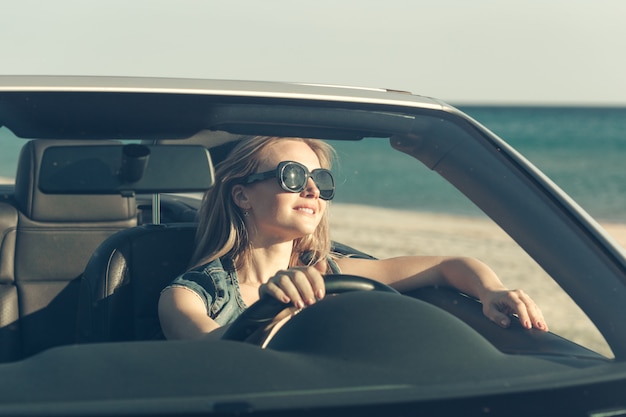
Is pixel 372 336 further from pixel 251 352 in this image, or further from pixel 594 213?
pixel 594 213

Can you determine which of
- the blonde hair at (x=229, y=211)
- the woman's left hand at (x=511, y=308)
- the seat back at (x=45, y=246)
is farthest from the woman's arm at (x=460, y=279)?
the seat back at (x=45, y=246)

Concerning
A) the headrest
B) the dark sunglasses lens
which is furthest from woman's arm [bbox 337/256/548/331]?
the headrest

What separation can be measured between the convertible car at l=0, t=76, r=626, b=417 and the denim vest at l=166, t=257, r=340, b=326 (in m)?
0.25

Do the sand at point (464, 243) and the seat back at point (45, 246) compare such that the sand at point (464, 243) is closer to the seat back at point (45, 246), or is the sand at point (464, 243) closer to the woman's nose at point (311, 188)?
the seat back at point (45, 246)

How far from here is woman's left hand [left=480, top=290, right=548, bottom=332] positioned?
250 centimetres

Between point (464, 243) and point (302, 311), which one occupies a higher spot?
point (302, 311)

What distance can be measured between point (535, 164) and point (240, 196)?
3954cm

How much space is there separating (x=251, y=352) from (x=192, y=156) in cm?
61

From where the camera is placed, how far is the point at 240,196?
2957 mm

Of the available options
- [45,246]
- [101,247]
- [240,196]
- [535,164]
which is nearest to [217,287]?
[240,196]

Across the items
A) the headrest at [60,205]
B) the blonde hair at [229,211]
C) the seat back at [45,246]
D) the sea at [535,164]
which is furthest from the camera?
the sea at [535,164]

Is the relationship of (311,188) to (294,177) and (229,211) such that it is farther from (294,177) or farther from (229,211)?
(229,211)

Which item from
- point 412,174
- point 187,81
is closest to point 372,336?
point 187,81

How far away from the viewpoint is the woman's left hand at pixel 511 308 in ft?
8.20
